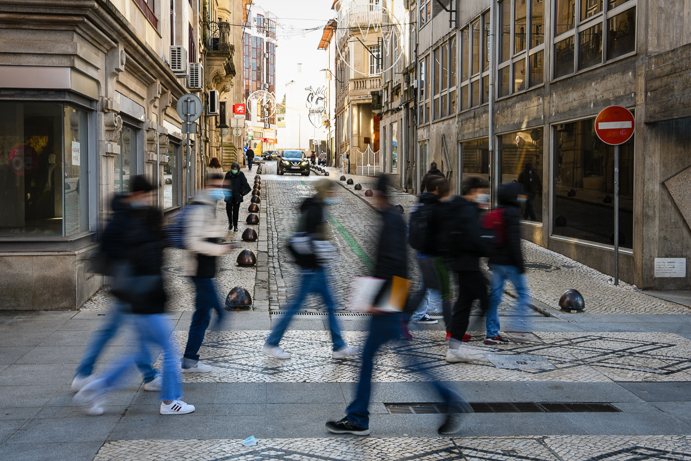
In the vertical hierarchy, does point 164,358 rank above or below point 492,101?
below

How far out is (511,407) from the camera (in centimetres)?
539

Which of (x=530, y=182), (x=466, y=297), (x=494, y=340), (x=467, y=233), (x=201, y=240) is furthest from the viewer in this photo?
(x=530, y=182)

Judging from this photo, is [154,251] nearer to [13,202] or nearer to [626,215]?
[13,202]

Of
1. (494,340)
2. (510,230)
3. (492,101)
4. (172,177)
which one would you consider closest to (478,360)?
(494,340)

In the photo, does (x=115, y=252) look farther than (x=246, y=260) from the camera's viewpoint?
No

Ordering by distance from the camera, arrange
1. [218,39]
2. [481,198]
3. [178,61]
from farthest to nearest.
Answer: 1. [218,39]
2. [178,61]
3. [481,198]

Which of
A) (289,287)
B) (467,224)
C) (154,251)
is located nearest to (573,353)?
(467,224)

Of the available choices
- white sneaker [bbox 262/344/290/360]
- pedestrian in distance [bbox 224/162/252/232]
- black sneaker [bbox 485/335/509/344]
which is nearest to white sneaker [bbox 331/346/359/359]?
white sneaker [bbox 262/344/290/360]

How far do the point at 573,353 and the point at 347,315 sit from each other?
3001 millimetres

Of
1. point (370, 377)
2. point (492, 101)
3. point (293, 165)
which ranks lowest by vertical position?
point (370, 377)

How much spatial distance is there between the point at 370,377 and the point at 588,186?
9398mm

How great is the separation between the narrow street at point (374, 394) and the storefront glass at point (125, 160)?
3287 mm

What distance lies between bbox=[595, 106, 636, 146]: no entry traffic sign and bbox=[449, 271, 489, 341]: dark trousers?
5286 millimetres

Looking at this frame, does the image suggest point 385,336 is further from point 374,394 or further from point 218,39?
point 218,39
